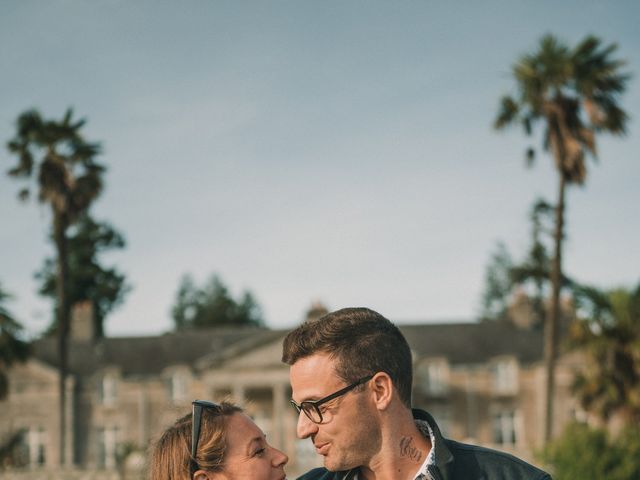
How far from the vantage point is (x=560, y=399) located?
150ft

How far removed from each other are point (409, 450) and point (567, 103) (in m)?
24.0

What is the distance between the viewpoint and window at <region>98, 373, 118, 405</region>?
46656mm

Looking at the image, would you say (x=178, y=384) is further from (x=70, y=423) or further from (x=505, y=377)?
(x=505, y=377)

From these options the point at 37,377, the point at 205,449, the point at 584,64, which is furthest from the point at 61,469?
the point at 205,449

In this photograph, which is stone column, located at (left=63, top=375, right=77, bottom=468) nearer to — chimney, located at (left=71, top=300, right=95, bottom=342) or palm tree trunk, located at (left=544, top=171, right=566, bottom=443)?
chimney, located at (left=71, top=300, right=95, bottom=342)

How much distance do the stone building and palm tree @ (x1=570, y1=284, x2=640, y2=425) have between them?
81.2 feet

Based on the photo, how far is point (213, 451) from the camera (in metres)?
3.53

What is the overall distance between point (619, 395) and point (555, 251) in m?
6.30

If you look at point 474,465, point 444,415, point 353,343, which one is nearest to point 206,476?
point 353,343

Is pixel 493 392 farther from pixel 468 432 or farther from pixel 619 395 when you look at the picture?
pixel 619 395

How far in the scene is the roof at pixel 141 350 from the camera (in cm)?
4791

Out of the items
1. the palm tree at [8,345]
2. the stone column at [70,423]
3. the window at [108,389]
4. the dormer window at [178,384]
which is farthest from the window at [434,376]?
the palm tree at [8,345]

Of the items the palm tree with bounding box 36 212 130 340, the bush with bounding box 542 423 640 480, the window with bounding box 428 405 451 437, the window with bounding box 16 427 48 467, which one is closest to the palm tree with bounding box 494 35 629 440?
the bush with bounding box 542 423 640 480

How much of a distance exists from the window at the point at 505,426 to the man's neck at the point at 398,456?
145 ft
